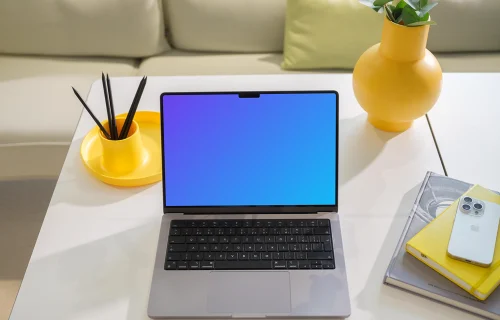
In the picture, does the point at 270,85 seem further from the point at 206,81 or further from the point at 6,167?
the point at 6,167

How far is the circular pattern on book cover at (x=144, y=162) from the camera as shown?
98 cm

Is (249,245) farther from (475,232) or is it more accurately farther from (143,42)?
(143,42)

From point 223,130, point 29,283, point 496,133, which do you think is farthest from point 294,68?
point 29,283

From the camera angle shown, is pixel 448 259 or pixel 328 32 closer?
pixel 448 259

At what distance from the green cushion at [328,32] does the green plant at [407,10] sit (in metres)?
0.66

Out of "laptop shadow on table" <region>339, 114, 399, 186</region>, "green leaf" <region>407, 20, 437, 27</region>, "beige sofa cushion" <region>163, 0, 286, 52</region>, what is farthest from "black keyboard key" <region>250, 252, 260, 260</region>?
"beige sofa cushion" <region>163, 0, 286, 52</region>

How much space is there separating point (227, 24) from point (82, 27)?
0.48 m

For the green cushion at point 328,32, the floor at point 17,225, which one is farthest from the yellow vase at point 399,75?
the floor at point 17,225

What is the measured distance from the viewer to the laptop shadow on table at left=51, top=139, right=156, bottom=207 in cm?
97

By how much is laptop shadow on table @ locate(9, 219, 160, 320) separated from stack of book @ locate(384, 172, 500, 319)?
39 cm

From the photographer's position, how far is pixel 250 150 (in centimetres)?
91

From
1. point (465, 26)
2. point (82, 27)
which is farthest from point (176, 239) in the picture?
point (465, 26)

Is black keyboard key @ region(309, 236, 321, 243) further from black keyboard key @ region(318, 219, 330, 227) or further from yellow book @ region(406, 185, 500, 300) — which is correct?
yellow book @ region(406, 185, 500, 300)

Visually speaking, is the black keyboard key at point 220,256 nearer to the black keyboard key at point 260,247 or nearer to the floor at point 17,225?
the black keyboard key at point 260,247
